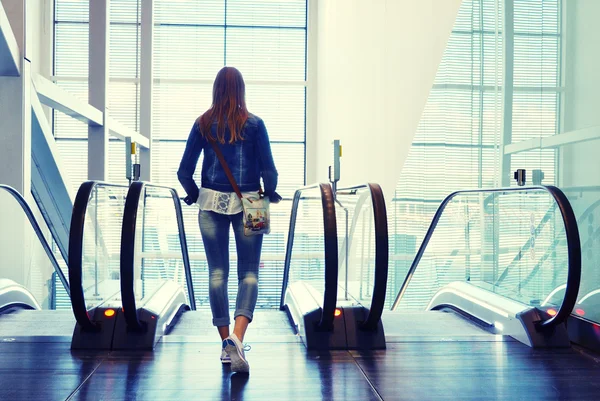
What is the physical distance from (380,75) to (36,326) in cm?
632

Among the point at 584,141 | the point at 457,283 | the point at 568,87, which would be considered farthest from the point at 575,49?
the point at 457,283

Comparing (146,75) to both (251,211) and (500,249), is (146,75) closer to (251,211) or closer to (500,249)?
(500,249)

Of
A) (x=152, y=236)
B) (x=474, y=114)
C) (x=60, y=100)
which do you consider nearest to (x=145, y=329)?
(x=152, y=236)

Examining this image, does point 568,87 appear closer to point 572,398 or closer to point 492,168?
point 492,168

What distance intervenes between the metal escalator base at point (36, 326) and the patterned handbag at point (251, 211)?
60.2 inches

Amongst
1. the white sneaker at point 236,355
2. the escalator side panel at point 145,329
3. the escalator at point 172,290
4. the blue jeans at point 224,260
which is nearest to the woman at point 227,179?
the blue jeans at point 224,260

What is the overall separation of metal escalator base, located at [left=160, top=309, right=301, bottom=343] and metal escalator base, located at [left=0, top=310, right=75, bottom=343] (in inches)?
29.5

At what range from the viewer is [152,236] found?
20.9ft

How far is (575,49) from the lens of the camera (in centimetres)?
460

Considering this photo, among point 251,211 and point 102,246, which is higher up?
point 251,211

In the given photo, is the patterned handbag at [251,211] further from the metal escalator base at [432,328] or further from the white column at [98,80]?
the white column at [98,80]

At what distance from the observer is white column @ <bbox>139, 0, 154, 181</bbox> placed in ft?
39.8

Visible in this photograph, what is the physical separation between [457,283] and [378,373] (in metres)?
2.79

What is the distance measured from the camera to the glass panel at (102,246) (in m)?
4.56
